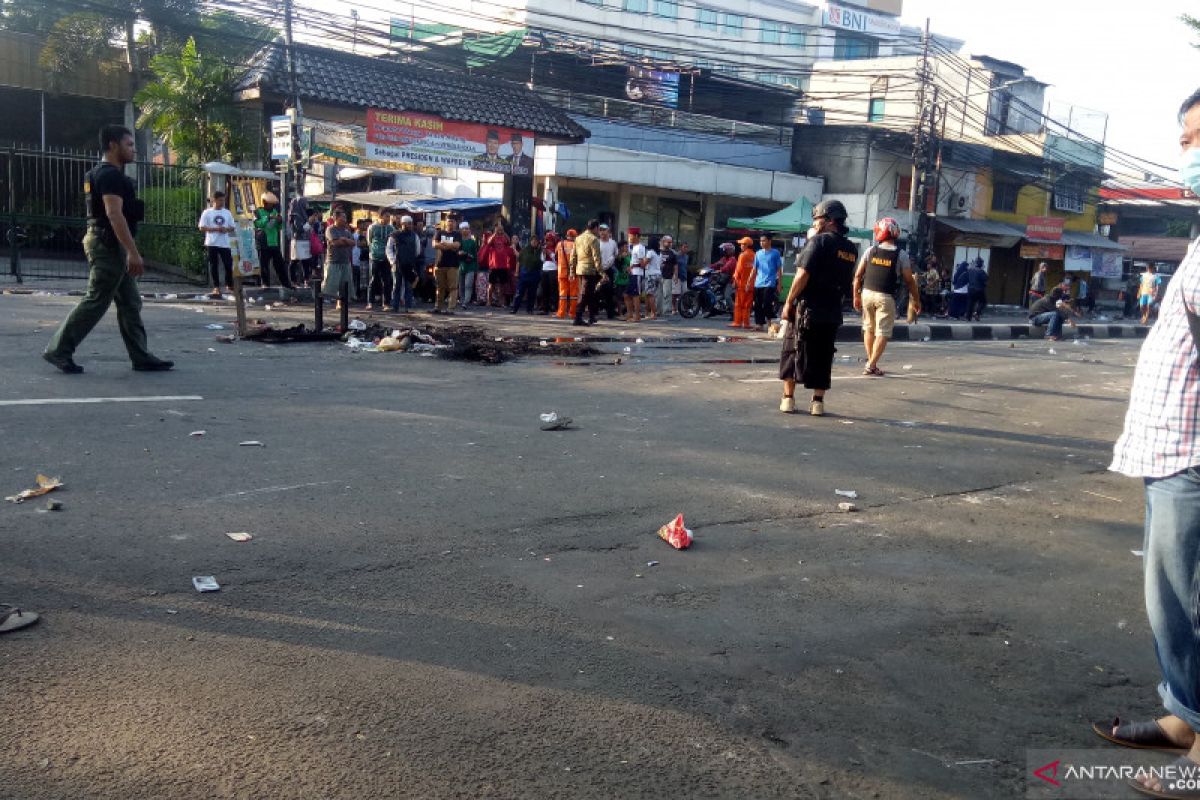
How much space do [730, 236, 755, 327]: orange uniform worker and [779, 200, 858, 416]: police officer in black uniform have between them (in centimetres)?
1048

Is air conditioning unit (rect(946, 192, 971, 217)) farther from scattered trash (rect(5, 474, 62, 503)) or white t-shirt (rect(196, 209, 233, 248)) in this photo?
scattered trash (rect(5, 474, 62, 503))

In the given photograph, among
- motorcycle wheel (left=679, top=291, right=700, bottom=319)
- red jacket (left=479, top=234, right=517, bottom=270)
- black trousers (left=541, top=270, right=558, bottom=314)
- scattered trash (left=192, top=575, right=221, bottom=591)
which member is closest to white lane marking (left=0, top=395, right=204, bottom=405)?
scattered trash (left=192, top=575, right=221, bottom=591)

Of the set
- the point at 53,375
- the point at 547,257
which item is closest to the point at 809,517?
the point at 53,375

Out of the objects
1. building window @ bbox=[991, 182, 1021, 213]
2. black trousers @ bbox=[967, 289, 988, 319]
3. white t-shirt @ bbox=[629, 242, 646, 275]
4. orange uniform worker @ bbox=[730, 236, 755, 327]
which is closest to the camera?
orange uniform worker @ bbox=[730, 236, 755, 327]

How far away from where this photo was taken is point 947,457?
7371 millimetres

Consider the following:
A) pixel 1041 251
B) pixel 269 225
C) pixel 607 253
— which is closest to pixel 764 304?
pixel 607 253

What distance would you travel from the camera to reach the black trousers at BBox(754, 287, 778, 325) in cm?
1962

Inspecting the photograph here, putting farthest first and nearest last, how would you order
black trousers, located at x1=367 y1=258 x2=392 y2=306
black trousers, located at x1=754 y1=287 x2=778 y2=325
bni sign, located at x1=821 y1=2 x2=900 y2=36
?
bni sign, located at x1=821 y1=2 x2=900 y2=36
black trousers, located at x1=754 y1=287 x2=778 y2=325
black trousers, located at x1=367 y1=258 x2=392 y2=306

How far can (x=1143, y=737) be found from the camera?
10.1ft

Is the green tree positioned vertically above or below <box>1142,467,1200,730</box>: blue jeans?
above

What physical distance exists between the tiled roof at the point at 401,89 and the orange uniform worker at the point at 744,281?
5858 millimetres

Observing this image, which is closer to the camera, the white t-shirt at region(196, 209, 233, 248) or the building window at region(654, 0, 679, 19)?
the white t-shirt at region(196, 209, 233, 248)

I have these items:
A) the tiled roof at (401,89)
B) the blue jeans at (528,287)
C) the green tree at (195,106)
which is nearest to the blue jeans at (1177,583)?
the blue jeans at (528,287)

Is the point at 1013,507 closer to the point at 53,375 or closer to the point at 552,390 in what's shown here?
the point at 552,390
